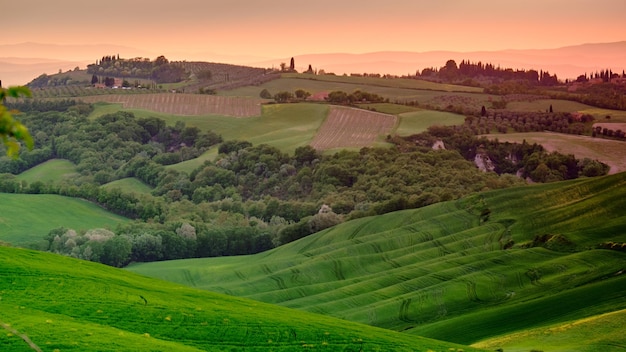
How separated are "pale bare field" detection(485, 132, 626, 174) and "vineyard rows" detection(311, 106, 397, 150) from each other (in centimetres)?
2567

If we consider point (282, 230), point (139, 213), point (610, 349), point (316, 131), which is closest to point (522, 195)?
point (282, 230)

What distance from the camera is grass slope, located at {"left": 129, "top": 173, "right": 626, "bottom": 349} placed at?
57.9 metres

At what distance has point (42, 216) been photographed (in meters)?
138

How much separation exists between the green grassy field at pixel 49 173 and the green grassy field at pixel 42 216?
3289 cm

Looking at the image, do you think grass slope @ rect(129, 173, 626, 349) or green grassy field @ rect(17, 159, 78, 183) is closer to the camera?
grass slope @ rect(129, 173, 626, 349)

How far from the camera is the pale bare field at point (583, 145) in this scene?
495ft

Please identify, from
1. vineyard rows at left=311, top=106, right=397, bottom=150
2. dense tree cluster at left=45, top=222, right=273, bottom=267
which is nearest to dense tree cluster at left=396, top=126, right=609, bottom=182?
vineyard rows at left=311, top=106, right=397, bottom=150

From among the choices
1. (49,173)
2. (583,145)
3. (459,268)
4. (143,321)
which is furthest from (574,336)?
(49,173)

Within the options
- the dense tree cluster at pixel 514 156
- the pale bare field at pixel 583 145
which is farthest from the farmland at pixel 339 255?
the dense tree cluster at pixel 514 156

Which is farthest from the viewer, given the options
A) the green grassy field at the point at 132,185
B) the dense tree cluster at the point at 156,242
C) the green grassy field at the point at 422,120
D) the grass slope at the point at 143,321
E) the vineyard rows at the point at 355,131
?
the green grassy field at the point at 422,120

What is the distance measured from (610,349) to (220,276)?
56882 millimetres

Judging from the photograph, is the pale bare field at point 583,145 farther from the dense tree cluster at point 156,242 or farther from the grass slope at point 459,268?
the dense tree cluster at point 156,242

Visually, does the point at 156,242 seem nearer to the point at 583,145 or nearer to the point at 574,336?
the point at 574,336

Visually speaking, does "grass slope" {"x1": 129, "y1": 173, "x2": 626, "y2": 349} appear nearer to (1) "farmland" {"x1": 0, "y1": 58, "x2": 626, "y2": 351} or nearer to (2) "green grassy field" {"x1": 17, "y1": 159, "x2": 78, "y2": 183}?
(1) "farmland" {"x1": 0, "y1": 58, "x2": 626, "y2": 351}
